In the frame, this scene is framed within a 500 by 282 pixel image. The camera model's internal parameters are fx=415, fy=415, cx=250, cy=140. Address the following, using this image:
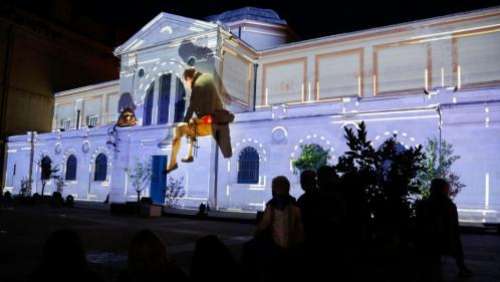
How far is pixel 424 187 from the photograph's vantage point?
1728 cm

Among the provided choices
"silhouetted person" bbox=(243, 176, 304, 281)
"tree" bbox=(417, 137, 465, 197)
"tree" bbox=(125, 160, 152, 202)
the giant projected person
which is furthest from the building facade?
"silhouetted person" bbox=(243, 176, 304, 281)

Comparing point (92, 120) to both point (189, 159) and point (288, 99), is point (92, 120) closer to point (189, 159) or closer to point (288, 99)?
point (189, 159)

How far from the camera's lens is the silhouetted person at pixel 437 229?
6355 millimetres

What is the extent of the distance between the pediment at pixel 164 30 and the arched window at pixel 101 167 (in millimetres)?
7793

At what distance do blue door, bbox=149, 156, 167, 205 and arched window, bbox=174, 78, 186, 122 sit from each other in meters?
2.77

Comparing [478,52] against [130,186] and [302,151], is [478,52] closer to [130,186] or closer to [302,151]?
[302,151]

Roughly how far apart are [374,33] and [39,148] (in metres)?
28.2

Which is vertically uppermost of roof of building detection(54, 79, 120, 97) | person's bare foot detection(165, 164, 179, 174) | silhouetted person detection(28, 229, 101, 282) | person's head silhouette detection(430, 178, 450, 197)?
roof of building detection(54, 79, 120, 97)

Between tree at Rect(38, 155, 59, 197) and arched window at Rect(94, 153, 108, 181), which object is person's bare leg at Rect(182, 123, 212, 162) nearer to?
arched window at Rect(94, 153, 108, 181)

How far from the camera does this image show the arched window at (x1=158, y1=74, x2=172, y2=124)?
27.6 meters

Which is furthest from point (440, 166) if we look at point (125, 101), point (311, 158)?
point (125, 101)

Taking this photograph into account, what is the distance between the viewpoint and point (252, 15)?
31484 millimetres

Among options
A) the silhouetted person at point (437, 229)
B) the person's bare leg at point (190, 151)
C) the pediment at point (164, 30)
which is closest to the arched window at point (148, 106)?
the pediment at point (164, 30)

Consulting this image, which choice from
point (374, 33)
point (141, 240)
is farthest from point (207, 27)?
point (141, 240)
